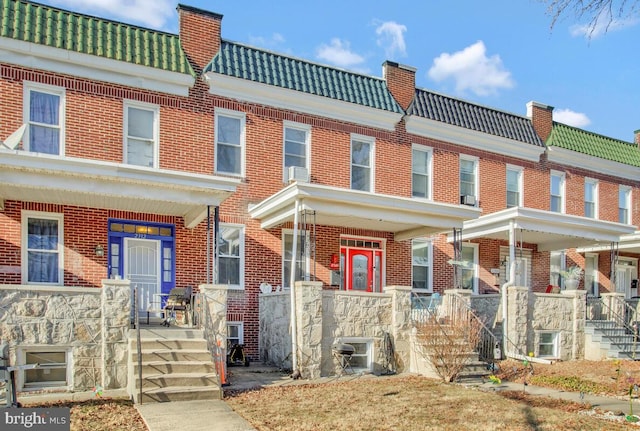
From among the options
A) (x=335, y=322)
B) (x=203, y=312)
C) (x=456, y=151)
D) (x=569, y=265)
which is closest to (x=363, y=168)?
(x=456, y=151)

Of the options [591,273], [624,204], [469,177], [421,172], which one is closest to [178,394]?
[421,172]

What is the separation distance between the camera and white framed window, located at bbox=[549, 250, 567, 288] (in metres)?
20.7

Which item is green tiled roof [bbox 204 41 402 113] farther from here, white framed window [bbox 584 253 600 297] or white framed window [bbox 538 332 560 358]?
white framed window [bbox 584 253 600 297]

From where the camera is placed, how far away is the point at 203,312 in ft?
37.9

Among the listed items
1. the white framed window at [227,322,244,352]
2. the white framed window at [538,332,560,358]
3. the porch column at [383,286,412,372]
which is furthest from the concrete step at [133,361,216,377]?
the white framed window at [538,332,560,358]

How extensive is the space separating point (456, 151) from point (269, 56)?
659cm

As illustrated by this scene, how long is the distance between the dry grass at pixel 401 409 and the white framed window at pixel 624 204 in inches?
576

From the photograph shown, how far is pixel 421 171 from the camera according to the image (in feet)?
59.6

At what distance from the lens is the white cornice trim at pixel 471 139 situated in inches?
706

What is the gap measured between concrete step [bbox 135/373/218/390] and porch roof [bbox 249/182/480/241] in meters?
4.42

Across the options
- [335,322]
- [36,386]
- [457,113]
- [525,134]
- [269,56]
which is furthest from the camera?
[525,134]

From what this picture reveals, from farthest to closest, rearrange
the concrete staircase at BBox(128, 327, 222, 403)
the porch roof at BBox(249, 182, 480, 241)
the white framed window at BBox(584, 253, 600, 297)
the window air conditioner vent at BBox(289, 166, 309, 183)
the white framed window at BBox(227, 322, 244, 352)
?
the white framed window at BBox(584, 253, 600, 297)
the window air conditioner vent at BBox(289, 166, 309, 183)
the white framed window at BBox(227, 322, 244, 352)
the porch roof at BBox(249, 182, 480, 241)
the concrete staircase at BBox(128, 327, 222, 403)

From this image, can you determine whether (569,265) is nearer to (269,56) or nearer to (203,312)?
(269,56)

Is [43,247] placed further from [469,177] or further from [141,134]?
[469,177]
